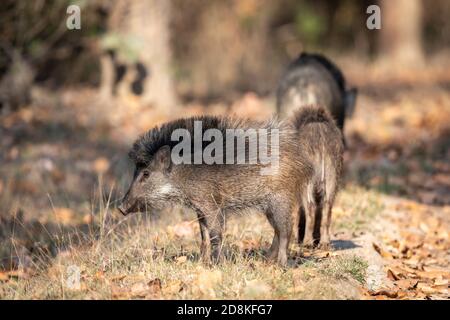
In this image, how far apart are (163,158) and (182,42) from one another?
1154 centimetres

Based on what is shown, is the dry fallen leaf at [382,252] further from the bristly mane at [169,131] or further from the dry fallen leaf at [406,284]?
the bristly mane at [169,131]

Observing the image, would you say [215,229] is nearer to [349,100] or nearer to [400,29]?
[349,100]

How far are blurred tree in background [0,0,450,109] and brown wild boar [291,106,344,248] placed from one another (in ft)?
18.4

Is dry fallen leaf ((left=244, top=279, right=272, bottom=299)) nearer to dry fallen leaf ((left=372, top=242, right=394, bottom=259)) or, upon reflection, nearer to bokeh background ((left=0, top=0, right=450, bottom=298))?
bokeh background ((left=0, top=0, right=450, bottom=298))

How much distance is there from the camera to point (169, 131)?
18.0 ft

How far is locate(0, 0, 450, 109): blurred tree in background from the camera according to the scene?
11.6 meters

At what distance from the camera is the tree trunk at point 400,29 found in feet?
52.4

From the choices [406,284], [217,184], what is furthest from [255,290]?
[406,284]

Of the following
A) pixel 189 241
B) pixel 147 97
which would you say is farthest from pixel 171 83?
pixel 189 241

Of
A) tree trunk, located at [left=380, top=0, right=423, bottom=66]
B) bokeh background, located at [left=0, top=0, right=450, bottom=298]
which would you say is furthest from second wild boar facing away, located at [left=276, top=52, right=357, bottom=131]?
tree trunk, located at [left=380, top=0, right=423, bottom=66]

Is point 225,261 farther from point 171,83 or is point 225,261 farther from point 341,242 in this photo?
point 171,83

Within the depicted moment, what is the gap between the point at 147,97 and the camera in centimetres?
1176

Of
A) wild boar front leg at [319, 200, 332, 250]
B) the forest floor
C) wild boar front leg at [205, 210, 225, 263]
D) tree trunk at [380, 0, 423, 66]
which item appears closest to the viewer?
the forest floor

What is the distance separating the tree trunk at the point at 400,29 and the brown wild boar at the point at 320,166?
10408 millimetres
